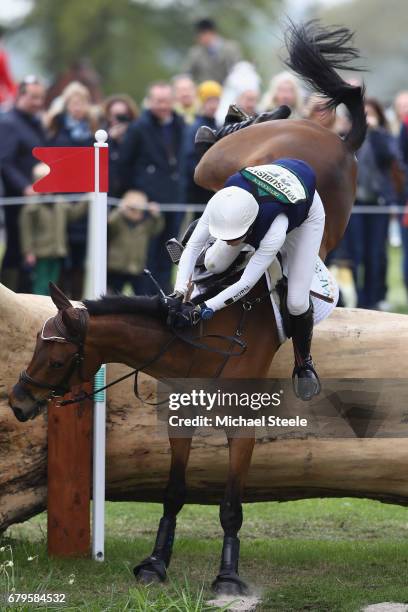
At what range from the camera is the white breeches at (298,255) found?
6977mm

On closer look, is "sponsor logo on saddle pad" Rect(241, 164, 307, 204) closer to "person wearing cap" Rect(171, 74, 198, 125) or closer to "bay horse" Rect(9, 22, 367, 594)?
"bay horse" Rect(9, 22, 367, 594)

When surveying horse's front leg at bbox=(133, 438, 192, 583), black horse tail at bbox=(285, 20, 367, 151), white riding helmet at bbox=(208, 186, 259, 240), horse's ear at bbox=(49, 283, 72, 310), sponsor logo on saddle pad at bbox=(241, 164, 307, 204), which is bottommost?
horse's front leg at bbox=(133, 438, 192, 583)

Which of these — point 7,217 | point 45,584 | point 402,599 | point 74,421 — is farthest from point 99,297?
point 7,217

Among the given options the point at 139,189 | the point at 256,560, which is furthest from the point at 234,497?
the point at 139,189

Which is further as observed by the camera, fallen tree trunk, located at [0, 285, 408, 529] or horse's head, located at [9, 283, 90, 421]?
fallen tree trunk, located at [0, 285, 408, 529]

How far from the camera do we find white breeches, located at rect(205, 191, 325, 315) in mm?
6977

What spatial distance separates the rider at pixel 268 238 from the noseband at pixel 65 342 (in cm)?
48

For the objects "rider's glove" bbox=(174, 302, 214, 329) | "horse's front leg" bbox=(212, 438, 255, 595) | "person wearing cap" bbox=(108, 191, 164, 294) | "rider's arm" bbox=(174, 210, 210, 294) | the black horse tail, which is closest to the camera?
"rider's glove" bbox=(174, 302, 214, 329)

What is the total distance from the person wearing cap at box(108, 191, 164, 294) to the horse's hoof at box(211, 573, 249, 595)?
7.41 m

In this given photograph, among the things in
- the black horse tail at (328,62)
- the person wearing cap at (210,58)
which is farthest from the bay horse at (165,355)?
the person wearing cap at (210,58)

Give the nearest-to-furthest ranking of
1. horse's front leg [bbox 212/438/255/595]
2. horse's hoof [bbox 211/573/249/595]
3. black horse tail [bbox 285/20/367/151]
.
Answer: horse's hoof [bbox 211/573/249/595]
horse's front leg [bbox 212/438/255/595]
black horse tail [bbox 285/20/367/151]

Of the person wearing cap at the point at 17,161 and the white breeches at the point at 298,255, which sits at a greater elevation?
the white breeches at the point at 298,255

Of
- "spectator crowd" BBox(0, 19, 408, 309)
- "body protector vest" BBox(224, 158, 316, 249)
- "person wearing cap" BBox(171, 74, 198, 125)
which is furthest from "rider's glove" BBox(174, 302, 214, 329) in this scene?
"person wearing cap" BBox(171, 74, 198, 125)

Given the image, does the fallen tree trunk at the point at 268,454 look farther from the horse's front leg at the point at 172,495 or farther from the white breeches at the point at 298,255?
the white breeches at the point at 298,255
